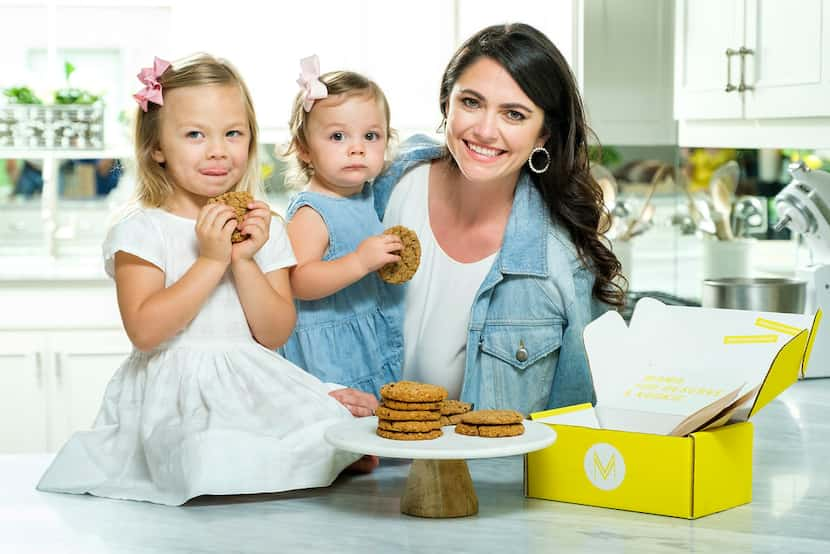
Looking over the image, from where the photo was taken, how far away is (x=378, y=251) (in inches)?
67.4

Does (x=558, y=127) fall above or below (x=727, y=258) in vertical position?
above

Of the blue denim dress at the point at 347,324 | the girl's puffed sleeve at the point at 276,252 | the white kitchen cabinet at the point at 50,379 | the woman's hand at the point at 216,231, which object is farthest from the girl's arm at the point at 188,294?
the white kitchen cabinet at the point at 50,379

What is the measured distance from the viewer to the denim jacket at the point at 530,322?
6.09 ft

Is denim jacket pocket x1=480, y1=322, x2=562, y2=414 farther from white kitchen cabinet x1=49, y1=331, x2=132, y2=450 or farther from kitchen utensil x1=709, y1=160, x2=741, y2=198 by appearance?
kitchen utensil x1=709, y1=160, x2=741, y2=198

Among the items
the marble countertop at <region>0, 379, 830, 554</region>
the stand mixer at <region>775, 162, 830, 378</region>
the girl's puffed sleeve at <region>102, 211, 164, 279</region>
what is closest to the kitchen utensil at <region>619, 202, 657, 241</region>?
the stand mixer at <region>775, 162, 830, 378</region>

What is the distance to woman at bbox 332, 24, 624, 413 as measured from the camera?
180cm

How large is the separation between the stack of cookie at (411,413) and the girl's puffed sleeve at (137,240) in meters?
0.39

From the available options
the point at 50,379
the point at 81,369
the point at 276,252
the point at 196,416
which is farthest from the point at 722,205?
the point at 196,416

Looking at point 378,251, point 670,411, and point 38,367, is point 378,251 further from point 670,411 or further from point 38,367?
point 38,367

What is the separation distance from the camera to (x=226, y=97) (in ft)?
5.19

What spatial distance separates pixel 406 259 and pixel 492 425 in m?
0.46

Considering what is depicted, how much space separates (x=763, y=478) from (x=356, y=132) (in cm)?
79

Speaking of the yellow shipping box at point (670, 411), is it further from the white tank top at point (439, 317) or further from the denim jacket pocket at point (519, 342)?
the white tank top at point (439, 317)

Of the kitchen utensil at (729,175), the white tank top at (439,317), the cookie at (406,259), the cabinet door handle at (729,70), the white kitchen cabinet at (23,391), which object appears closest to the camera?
the cookie at (406,259)
